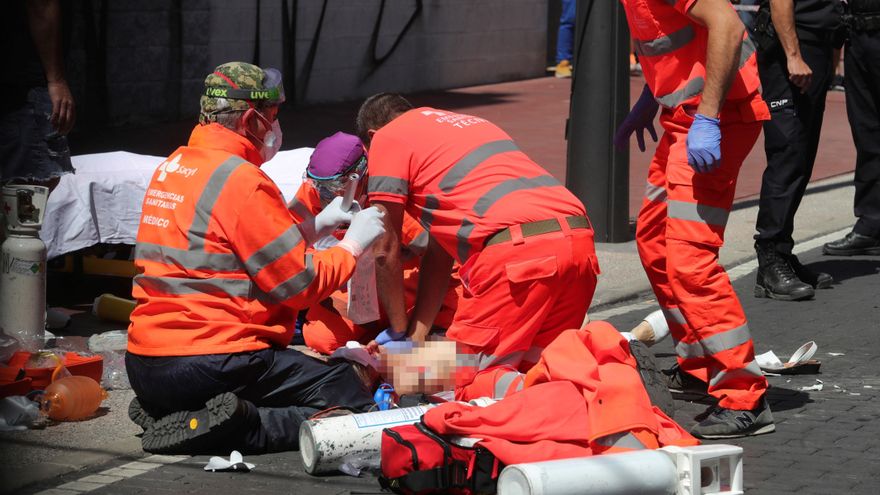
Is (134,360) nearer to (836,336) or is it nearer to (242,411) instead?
(242,411)

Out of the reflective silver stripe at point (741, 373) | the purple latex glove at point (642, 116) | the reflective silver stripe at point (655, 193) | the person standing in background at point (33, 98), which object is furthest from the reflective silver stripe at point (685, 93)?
the person standing in background at point (33, 98)

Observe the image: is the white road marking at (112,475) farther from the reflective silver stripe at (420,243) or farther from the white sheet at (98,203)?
the white sheet at (98,203)

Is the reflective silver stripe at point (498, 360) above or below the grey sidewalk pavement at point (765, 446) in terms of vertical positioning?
above

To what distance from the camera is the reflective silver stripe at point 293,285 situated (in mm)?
4836

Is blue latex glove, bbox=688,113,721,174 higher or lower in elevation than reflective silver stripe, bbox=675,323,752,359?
higher

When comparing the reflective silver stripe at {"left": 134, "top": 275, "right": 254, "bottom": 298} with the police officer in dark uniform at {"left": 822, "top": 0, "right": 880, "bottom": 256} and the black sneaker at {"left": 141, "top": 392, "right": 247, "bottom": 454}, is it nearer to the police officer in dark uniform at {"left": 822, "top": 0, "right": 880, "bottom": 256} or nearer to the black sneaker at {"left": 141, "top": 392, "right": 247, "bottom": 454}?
the black sneaker at {"left": 141, "top": 392, "right": 247, "bottom": 454}

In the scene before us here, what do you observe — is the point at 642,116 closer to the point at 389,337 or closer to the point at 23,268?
the point at 389,337

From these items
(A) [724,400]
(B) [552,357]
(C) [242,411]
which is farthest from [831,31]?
(C) [242,411]

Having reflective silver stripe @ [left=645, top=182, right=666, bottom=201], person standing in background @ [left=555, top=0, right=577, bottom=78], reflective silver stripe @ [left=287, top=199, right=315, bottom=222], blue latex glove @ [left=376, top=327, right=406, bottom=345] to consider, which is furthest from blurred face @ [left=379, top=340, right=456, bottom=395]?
person standing in background @ [left=555, top=0, right=577, bottom=78]

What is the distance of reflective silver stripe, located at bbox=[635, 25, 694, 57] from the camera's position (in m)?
5.29

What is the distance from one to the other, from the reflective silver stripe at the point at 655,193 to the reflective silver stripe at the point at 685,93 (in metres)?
0.33

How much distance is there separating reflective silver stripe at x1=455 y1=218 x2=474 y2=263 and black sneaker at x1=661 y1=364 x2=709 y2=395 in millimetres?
1116

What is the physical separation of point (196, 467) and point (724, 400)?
183cm

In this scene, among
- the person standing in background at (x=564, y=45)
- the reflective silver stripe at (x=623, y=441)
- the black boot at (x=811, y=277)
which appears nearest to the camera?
the reflective silver stripe at (x=623, y=441)
